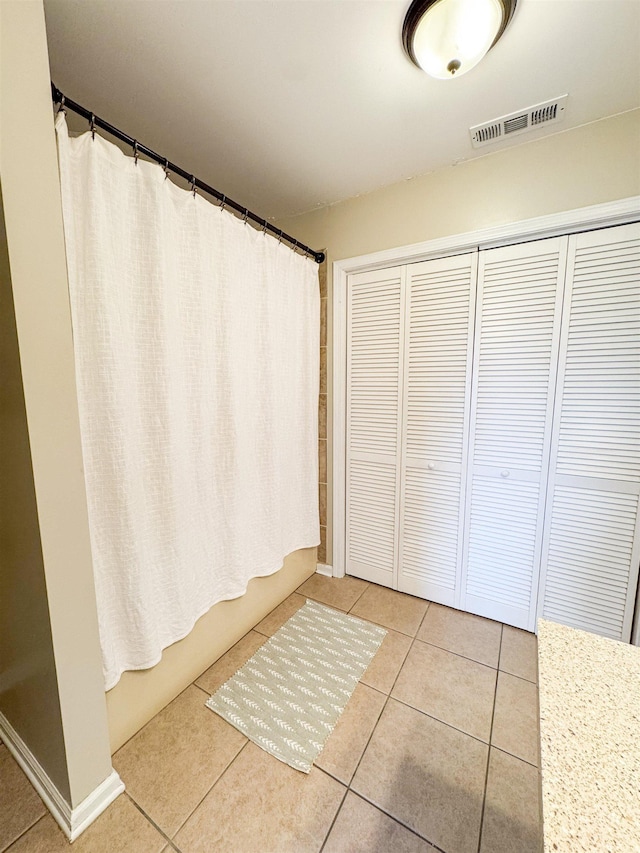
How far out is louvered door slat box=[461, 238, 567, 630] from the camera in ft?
5.11

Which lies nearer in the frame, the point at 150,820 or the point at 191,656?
the point at 150,820

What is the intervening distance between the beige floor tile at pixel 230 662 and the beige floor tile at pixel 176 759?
0.09 m

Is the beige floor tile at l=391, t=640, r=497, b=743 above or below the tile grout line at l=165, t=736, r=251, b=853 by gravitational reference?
below

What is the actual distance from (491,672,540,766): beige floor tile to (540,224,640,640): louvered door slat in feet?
1.47

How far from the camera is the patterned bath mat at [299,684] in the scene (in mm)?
1210

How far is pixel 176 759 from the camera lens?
1.14m

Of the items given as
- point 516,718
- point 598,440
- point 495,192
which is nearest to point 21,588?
point 516,718

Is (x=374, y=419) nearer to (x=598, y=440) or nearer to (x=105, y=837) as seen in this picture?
(x=598, y=440)

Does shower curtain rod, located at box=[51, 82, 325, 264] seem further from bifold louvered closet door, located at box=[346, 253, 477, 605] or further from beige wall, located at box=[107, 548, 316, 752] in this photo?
beige wall, located at box=[107, 548, 316, 752]

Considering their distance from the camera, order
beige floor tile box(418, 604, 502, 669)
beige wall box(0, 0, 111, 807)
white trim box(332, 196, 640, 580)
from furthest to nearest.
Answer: beige floor tile box(418, 604, 502, 669) < white trim box(332, 196, 640, 580) < beige wall box(0, 0, 111, 807)

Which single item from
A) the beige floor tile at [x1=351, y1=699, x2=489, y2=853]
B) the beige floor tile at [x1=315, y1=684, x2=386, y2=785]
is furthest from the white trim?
the beige floor tile at [x1=351, y1=699, x2=489, y2=853]

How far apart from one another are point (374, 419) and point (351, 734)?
4.74 feet

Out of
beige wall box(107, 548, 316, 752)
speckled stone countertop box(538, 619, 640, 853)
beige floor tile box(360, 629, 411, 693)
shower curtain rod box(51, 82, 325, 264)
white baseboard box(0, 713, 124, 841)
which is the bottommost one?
beige floor tile box(360, 629, 411, 693)

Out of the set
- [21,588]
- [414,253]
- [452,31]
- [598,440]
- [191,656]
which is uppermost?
[452,31]
